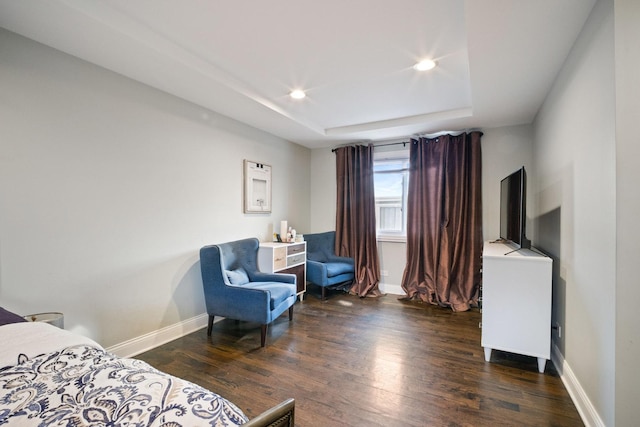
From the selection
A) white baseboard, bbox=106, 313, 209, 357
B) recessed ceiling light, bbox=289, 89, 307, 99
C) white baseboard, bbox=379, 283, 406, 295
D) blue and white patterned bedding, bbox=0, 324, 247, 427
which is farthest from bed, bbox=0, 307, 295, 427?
white baseboard, bbox=379, 283, 406, 295

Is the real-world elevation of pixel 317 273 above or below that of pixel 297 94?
below

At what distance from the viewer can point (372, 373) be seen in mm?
2291

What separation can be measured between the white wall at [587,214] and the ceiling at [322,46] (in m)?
0.24

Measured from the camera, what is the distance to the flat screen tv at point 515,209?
2.46 metres

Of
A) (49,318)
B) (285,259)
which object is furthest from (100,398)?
(285,259)

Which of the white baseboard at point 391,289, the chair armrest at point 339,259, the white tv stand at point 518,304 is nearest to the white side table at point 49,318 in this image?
the white tv stand at point 518,304

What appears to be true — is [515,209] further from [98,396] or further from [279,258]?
[98,396]

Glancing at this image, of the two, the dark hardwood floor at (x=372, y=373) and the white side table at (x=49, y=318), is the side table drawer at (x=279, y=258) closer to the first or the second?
the dark hardwood floor at (x=372, y=373)

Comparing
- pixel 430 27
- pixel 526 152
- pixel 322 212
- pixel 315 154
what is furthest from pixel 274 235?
pixel 526 152

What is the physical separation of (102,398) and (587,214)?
2.43 metres

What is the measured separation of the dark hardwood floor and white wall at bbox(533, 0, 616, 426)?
0.38 m

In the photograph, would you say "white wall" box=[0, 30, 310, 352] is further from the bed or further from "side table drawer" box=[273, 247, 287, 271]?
the bed

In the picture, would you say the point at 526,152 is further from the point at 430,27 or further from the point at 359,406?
the point at 359,406

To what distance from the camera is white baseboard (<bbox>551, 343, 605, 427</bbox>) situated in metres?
1.63
